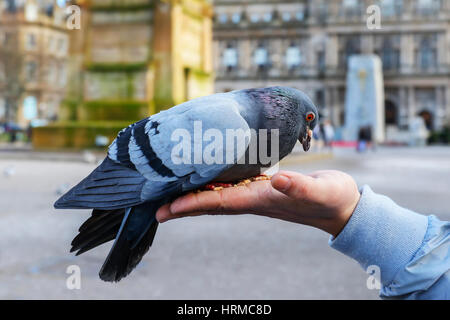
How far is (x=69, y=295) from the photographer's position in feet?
11.3

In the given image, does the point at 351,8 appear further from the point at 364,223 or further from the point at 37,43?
the point at 364,223

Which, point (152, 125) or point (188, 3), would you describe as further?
point (188, 3)

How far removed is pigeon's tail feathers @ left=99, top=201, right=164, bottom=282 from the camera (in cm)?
135

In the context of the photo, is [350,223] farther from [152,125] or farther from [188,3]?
[188,3]

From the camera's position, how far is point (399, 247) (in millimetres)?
1343

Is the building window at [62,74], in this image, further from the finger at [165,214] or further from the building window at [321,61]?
the finger at [165,214]

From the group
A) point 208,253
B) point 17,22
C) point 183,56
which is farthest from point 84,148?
point 17,22

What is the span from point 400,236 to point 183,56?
10.5 meters

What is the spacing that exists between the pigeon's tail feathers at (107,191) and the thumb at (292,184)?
356 millimetres

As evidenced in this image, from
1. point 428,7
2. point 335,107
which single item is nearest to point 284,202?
point 335,107

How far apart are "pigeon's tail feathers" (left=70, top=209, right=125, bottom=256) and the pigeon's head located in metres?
0.51

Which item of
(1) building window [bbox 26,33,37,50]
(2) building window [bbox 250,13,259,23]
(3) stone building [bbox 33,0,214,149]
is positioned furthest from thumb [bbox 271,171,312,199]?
(2) building window [bbox 250,13,259,23]

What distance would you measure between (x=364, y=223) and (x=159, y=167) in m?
0.54

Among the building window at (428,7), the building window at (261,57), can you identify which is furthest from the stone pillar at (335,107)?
the building window at (428,7)
